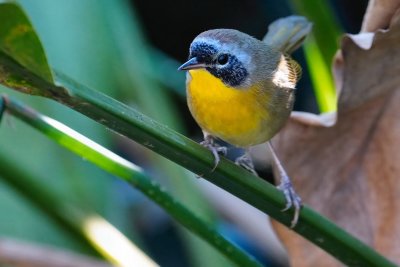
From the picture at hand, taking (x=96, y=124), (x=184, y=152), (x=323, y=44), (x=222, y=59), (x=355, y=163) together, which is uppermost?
(x=184, y=152)

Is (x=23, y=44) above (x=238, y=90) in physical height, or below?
above

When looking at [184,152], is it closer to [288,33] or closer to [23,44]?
[23,44]

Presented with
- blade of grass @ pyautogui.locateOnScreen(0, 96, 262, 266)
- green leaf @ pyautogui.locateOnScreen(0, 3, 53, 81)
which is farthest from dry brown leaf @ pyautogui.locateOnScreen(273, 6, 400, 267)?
green leaf @ pyautogui.locateOnScreen(0, 3, 53, 81)

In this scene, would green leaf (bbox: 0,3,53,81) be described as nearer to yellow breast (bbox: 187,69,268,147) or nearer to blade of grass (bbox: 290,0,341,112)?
yellow breast (bbox: 187,69,268,147)

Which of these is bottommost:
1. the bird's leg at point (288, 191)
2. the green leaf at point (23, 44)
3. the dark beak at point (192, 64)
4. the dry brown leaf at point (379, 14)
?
the bird's leg at point (288, 191)

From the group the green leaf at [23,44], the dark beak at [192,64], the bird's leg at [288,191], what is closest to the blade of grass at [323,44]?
the bird's leg at [288,191]

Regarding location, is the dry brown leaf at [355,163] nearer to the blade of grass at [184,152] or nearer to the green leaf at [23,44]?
the blade of grass at [184,152]

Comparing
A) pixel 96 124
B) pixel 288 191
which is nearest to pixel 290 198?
pixel 288 191
